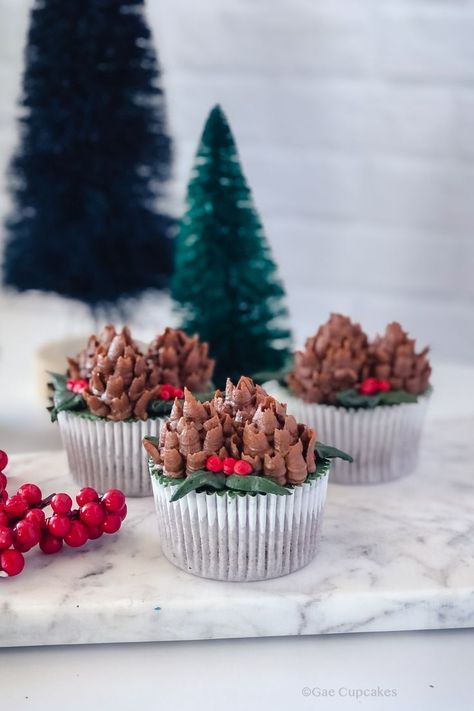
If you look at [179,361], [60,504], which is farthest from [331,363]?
[60,504]

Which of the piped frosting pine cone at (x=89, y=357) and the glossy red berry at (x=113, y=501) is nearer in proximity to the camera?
the glossy red berry at (x=113, y=501)

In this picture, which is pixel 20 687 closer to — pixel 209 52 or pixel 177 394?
pixel 177 394

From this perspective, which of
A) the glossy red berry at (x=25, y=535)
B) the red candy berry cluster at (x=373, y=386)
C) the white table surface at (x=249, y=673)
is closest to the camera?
the white table surface at (x=249, y=673)

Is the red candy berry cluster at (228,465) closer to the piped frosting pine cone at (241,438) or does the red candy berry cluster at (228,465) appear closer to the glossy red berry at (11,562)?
the piped frosting pine cone at (241,438)

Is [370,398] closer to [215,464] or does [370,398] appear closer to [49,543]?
[215,464]

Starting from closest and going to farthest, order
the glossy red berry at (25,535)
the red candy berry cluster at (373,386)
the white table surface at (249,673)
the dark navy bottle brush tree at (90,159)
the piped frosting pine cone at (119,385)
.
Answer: the white table surface at (249,673)
the glossy red berry at (25,535)
the piped frosting pine cone at (119,385)
the red candy berry cluster at (373,386)
the dark navy bottle brush tree at (90,159)

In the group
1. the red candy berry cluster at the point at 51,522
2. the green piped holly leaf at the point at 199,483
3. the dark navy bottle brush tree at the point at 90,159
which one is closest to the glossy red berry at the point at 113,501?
the red candy berry cluster at the point at 51,522

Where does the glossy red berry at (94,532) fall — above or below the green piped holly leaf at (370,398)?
below

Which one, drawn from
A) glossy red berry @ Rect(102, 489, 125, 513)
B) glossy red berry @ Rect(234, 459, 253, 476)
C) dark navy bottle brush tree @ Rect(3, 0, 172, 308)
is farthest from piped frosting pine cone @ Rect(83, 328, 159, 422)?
dark navy bottle brush tree @ Rect(3, 0, 172, 308)
